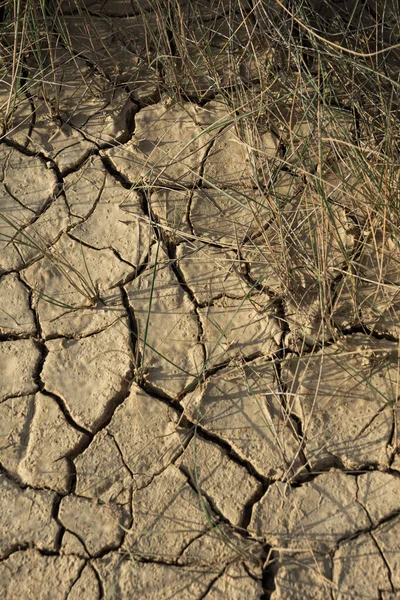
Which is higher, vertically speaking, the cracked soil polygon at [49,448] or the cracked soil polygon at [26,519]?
the cracked soil polygon at [49,448]

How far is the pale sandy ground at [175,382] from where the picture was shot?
2195 millimetres

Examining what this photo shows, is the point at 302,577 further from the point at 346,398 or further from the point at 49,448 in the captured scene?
the point at 49,448

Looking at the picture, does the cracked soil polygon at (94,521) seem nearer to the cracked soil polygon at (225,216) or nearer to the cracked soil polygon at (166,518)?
the cracked soil polygon at (166,518)

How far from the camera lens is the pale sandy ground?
2195 mm

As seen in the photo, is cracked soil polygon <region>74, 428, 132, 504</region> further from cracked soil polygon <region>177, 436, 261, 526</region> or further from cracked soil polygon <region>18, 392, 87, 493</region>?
cracked soil polygon <region>177, 436, 261, 526</region>

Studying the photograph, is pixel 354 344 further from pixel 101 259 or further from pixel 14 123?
pixel 14 123

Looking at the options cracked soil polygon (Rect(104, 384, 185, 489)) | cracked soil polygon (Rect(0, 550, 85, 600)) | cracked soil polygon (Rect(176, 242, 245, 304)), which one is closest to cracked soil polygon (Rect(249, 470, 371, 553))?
cracked soil polygon (Rect(104, 384, 185, 489))

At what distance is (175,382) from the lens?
8.16 feet

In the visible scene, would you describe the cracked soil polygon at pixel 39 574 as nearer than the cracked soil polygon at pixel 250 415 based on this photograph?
Yes

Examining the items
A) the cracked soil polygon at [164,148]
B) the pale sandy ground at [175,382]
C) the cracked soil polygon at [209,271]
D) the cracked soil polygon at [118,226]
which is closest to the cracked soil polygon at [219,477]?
the pale sandy ground at [175,382]

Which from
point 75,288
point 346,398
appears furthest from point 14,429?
point 346,398

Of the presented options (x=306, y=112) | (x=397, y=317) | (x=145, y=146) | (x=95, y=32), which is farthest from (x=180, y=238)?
(x=95, y=32)

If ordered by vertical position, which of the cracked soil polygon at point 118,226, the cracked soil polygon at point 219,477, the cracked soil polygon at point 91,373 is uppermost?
the cracked soil polygon at point 118,226

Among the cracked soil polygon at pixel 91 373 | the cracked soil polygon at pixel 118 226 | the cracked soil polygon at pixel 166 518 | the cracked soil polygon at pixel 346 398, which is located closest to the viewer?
the cracked soil polygon at pixel 166 518
